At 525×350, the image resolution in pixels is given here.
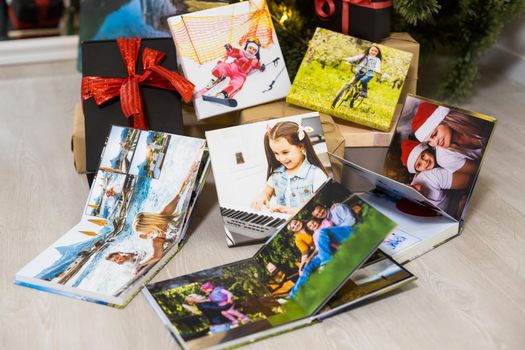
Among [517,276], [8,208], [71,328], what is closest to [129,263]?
[71,328]

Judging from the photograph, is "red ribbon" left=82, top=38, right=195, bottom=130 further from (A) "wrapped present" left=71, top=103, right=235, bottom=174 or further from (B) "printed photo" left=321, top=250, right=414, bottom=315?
(B) "printed photo" left=321, top=250, right=414, bottom=315

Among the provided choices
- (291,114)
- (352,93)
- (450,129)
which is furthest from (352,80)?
(450,129)

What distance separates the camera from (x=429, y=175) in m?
1.21

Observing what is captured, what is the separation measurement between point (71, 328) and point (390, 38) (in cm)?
97

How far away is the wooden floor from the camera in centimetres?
94

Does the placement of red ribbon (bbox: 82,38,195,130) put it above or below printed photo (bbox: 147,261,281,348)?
above

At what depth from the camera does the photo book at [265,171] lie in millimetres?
1171

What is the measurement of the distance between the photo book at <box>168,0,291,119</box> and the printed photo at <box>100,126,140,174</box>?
0.58 ft

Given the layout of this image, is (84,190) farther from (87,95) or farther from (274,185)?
(274,185)

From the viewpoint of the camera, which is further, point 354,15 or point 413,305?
point 354,15

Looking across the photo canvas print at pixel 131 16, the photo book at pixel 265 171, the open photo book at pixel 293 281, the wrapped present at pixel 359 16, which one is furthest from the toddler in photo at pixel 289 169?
the photo canvas print at pixel 131 16

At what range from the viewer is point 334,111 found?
133cm

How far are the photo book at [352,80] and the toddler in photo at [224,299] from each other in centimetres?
50

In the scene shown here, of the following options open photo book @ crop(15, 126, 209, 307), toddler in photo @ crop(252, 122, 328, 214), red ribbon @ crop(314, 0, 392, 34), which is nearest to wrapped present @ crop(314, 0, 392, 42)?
red ribbon @ crop(314, 0, 392, 34)
